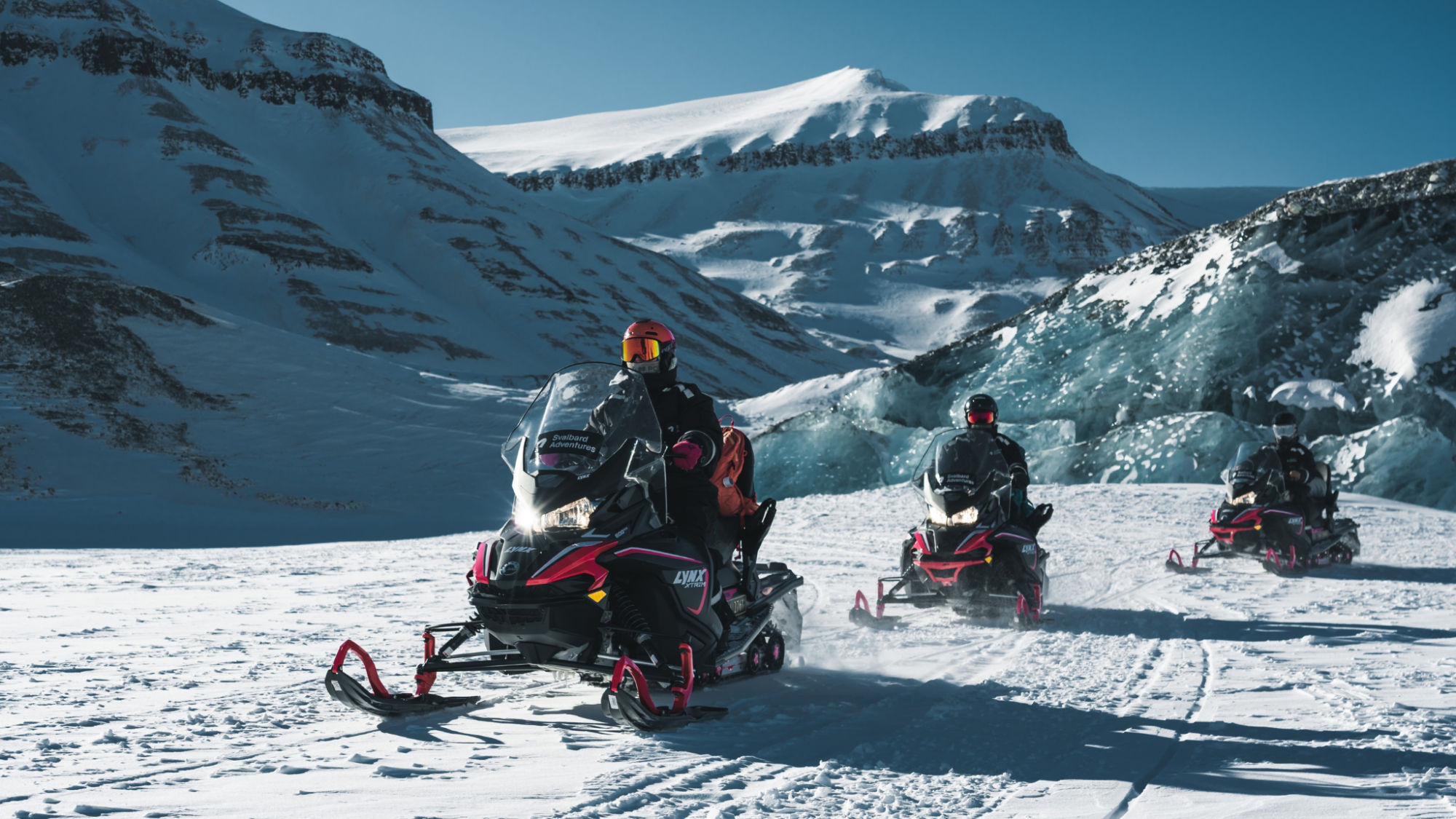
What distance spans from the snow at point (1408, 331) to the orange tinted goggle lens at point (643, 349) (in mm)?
15686

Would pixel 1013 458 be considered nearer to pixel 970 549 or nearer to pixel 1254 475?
pixel 970 549

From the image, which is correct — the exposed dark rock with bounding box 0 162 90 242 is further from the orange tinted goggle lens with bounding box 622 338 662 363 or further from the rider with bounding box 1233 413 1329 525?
the orange tinted goggle lens with bounding box 622 338 662 363

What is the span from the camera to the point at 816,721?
4.80 m

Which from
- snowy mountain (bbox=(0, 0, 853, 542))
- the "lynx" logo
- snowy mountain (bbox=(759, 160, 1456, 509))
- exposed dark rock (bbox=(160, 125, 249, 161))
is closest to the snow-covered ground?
the "lynx" logo

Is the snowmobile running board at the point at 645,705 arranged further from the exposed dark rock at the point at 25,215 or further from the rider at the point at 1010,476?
the exposed dark rock at the point at 25,215

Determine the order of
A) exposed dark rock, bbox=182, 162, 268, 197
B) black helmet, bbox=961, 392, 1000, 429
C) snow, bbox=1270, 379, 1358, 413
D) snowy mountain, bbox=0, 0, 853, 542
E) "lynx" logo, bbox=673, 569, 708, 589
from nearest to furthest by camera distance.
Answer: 1. "lynx" logo, bbox=673, 569, 708, 589
2. black helmet, bbox=961, 392, 1000, 429
3. snow, bbox=1270, 379, 1358, 413
4. snowy mountain, bbox=0, 0, 853, 542
5. exposed dark rock, bbox=182, 162, 268, 197

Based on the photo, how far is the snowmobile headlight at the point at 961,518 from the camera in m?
7.98

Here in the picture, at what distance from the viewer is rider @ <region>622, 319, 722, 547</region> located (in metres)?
5.16

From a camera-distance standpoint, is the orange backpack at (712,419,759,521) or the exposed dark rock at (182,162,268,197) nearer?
the orange backpack at (712,419,759,521)

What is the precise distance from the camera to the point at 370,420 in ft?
103

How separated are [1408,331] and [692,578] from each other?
54.7 feet

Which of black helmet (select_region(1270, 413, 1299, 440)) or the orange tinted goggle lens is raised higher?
the orange tinted goggle lens

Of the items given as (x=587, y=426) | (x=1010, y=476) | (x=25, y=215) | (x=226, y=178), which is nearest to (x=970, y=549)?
(x=1010, y=476)

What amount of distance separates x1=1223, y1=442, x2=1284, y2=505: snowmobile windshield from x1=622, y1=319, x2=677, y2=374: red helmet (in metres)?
8.64
